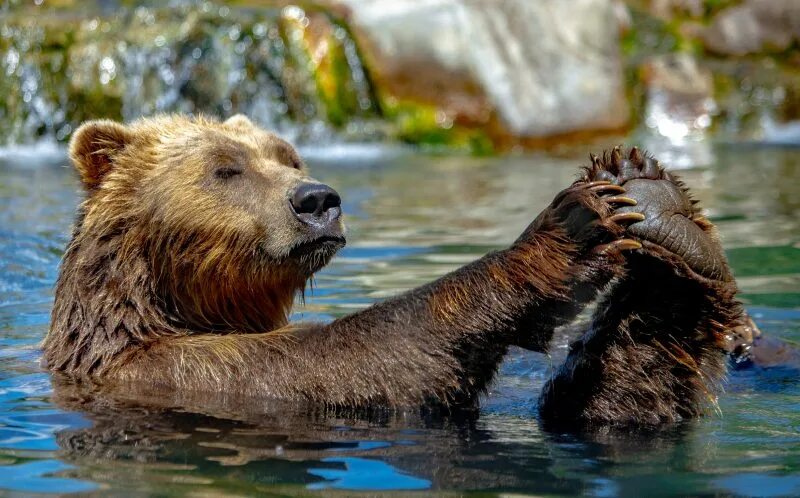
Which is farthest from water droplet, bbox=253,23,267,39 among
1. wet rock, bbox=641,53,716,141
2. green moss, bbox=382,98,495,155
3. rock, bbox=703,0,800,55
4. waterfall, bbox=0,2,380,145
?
rock, bbox=703,0,800,55

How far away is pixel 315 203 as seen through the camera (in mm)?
5992

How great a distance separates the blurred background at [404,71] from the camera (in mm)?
20219

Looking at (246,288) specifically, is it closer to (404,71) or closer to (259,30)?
(259,30)

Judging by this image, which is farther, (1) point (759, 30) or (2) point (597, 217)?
(1) point (759, 30)

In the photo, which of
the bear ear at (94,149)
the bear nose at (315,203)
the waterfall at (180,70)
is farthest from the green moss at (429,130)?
the bear nose at (315,203)

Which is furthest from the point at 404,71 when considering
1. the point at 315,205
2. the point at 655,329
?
the point at 655,329

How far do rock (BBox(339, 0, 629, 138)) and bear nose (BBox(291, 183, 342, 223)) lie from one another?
1588 centimetres

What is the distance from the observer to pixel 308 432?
199 inches

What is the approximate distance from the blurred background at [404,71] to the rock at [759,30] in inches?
1.9

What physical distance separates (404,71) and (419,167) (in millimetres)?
4509

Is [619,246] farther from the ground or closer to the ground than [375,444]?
farther from the ground

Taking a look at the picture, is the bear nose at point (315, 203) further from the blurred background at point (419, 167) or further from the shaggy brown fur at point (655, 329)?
the shaggy brown fur at point (655, 329)

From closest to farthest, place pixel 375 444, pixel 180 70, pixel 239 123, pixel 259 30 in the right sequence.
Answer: pixel 375 444 → pixel 239 123 → pixel 180 70 → pixel 259 30

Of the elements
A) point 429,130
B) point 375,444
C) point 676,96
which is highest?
point 676,96
